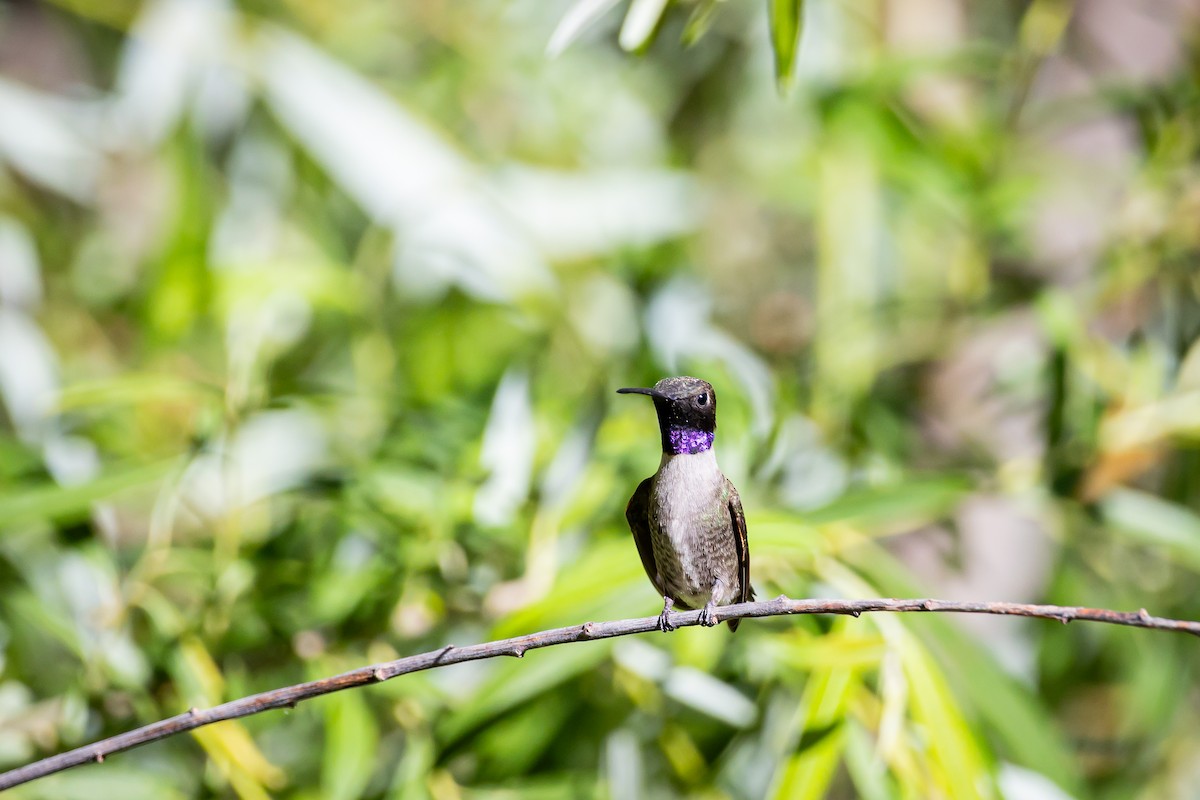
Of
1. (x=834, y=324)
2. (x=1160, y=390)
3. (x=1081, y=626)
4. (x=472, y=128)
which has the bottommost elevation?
(x=1081, y=626)

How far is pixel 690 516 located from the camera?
1.90 ft

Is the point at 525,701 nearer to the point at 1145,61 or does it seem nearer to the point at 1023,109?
the point at 1023,109

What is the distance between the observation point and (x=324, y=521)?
136 cm

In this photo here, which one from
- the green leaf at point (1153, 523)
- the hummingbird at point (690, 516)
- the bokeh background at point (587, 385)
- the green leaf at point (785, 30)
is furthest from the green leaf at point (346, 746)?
the green leaf at point (1153, 523)

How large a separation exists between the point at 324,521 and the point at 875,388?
92 centimetres

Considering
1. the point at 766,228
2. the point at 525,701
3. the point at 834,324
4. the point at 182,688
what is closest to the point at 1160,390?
the point at 834,324

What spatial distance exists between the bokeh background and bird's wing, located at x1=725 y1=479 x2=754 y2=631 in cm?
15

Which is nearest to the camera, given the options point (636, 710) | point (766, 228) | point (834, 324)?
point (636, 710)

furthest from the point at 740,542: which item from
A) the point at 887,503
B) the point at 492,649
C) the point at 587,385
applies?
the point at 587,385

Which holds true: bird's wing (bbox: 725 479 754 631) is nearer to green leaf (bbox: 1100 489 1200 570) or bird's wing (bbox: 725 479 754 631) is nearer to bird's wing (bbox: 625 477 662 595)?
bird's wing (bbox: 625 477 662 595)

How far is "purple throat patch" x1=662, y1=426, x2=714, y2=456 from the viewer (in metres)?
0.54

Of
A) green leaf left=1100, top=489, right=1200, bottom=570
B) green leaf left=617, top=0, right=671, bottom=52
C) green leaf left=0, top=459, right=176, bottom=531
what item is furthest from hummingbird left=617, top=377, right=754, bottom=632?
green leaf left=1100, top=489, right=1200, bottom=570

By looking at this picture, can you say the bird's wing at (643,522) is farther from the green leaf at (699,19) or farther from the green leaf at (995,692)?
the green leaf at (995,692)

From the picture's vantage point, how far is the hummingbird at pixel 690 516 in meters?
0.52
